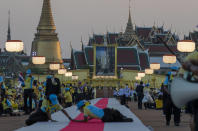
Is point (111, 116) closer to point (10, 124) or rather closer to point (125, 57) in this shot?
point (10, 124)

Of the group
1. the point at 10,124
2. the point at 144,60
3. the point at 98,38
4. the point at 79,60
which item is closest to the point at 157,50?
the point at 98,38

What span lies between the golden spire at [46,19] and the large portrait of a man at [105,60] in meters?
10.3

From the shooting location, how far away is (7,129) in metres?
12.5

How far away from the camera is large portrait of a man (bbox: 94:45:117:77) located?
82.6 meters

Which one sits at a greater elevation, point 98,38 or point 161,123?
point 98,38

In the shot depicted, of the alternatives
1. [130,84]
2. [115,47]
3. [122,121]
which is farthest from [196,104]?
[115,47]

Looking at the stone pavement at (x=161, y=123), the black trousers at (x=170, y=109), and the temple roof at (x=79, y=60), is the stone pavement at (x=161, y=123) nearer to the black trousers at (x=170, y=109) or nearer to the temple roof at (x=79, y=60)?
the black trousers at (x=170, y=109)

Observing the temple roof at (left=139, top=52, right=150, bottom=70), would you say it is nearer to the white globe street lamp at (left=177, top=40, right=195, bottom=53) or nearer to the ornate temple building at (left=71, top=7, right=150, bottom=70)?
the ornate temple building at (left=71, top=7, right=150, bottom=70)

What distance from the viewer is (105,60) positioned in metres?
82.8

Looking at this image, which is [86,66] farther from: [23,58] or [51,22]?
[23,58]

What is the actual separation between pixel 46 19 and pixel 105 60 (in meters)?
13.1

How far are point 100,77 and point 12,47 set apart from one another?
61755mm

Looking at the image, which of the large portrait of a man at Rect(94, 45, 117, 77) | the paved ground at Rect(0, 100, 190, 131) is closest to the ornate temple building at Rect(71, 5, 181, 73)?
the large portrait of a man at Rect(94, 45, 117, 77)

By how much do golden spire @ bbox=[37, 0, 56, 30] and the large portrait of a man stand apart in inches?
406
